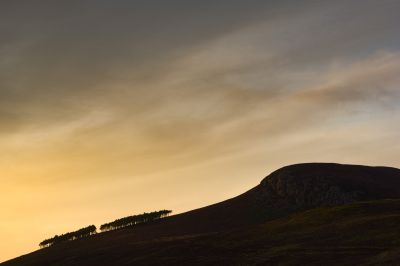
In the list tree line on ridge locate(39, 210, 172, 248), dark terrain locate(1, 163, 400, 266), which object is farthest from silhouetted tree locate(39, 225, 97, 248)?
dark terrain locate(1, 163, 400, 266)

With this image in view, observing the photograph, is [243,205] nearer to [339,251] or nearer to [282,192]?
[282,192]

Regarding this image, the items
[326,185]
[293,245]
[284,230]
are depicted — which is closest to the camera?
[293,245]

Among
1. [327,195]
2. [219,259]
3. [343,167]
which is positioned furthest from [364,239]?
[343,167]

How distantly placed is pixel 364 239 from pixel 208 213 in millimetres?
65494

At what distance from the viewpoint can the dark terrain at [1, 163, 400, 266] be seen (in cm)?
5497

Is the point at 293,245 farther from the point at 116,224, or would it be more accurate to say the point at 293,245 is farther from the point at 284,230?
the point at 116,224

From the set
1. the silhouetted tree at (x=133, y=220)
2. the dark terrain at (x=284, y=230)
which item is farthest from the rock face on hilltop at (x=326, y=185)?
the silhouetted tree at (x=133, y=220)

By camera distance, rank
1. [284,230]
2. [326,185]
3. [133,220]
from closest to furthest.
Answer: [284,230]
[326,185]
[133,220]

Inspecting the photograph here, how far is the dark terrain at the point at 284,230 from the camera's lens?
54969mm

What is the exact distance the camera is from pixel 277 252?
5741cm

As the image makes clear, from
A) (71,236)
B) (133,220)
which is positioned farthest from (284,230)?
(71,236)

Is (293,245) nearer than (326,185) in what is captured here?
Yes

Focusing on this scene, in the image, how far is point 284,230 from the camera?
72.8m

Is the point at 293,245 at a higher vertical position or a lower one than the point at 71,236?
lower
